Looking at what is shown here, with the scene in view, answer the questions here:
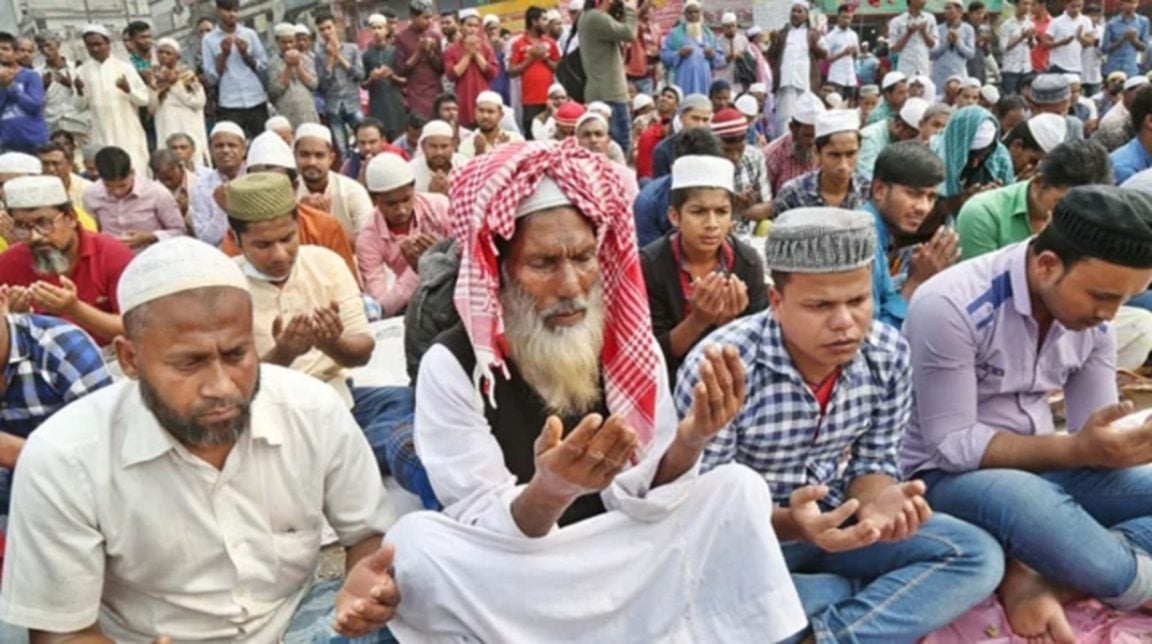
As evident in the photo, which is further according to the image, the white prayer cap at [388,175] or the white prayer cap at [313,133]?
the white prayer cap at [313,133]

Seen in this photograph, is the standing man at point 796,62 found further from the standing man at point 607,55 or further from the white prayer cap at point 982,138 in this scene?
the white prayer cap at point 982,138

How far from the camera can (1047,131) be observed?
5.36 meters

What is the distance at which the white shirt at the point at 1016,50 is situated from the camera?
12.2m

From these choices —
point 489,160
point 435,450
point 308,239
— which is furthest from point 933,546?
point 308,239

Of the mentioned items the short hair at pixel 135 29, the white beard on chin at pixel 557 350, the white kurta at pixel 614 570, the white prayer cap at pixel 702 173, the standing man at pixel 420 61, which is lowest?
the white kurta at pixel 614 570

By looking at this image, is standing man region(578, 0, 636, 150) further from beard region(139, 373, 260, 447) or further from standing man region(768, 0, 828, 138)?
beard region(139, 373, 260, 447)

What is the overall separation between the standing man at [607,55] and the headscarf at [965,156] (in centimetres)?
363

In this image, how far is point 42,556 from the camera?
193 cm

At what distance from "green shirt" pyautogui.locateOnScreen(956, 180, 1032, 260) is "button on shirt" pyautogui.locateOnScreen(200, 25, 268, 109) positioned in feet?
23.7

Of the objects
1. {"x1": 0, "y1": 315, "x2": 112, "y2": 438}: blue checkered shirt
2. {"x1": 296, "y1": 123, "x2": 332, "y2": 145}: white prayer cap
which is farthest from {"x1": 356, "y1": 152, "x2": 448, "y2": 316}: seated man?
{"x1": 0, "y1": 315, "x2": 112, "y2": 438}: blue checkered shirt

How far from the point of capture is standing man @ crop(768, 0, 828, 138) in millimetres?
11664

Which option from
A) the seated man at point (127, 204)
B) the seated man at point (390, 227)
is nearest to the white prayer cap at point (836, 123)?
the seated man at point (390, 227)

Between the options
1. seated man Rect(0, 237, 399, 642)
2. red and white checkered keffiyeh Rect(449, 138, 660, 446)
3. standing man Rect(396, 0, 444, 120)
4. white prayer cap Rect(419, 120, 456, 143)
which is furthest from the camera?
standing man Rect(396, 0, 444, 120)

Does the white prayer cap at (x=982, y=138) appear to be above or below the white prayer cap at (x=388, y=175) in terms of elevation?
below
